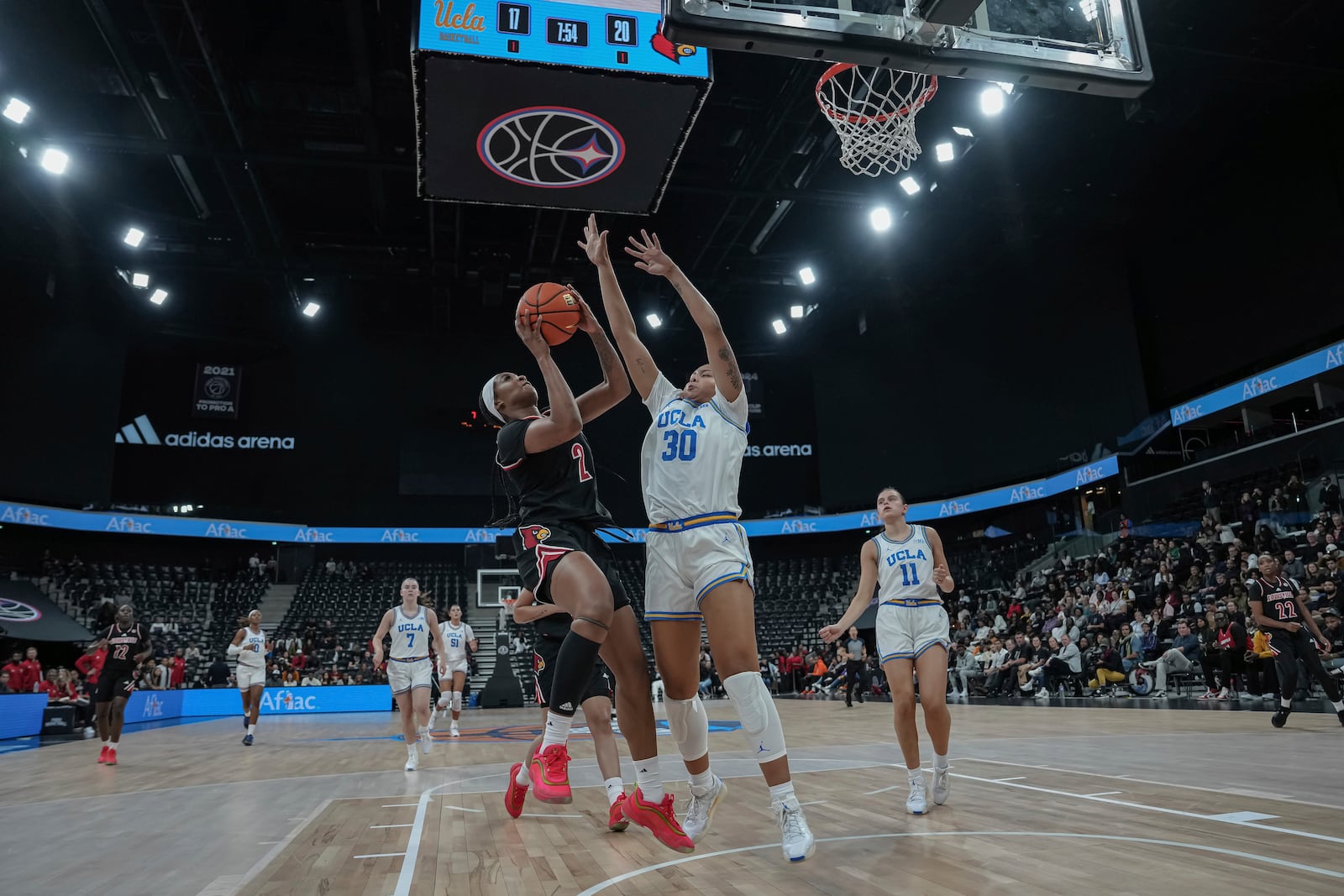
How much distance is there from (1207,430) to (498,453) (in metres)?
23.6

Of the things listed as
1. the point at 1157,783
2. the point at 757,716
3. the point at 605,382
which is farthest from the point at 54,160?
the point at 1157,783

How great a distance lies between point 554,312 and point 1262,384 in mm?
20389

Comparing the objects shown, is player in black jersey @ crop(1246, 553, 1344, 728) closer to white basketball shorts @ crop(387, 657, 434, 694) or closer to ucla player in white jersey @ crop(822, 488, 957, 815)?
ucla player in white jersey @ crop(822, 488, 957, 815)

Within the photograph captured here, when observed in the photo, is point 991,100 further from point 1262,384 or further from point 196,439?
point 196,439

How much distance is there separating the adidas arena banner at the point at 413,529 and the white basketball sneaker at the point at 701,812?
1904cm

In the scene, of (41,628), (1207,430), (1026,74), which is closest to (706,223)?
(1207,430)

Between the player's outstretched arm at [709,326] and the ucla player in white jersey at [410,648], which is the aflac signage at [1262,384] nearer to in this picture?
the ucla player in white jersey at [410,648]

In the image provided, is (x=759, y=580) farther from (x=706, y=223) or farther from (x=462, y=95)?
(x=462, y=95)

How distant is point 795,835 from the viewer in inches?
134

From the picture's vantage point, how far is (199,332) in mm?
28250

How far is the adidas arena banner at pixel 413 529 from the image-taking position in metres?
24.0

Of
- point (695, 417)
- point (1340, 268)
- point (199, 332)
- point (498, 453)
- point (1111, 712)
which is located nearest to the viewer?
point (695, 417)

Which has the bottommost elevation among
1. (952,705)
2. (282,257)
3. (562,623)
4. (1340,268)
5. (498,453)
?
(952,705)

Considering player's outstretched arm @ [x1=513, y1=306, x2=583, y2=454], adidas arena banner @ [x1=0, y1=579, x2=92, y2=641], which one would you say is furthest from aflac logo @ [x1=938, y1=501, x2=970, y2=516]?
player's outstretched arm @ [x1=513, y1=306, x2=583, y2=454]
